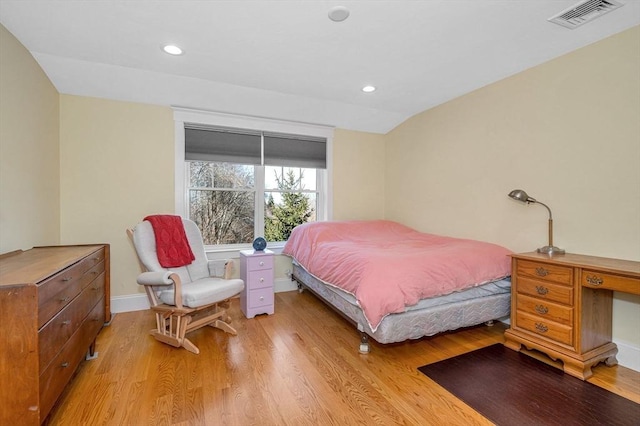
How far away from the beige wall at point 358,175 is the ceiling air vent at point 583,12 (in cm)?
261

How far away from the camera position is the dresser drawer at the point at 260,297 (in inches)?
119

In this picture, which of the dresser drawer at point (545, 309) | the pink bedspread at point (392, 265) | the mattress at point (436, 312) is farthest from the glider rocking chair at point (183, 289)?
the dresser drawer at point (545, 309)

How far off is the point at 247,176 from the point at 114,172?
1452 mm

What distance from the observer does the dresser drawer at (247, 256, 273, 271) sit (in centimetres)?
303

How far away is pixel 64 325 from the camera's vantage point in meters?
1.61

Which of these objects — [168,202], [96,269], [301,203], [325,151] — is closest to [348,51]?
[325,151]

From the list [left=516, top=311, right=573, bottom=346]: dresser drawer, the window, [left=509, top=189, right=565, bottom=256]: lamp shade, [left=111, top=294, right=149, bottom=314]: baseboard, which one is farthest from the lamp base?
[left=111, top=294, right=149, bottom=314]: baseboard

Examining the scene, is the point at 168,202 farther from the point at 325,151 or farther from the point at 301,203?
the point at 325,151

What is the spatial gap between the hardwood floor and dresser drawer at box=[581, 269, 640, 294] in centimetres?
66

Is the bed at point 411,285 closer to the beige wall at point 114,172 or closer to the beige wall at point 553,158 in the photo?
the beige wall at point 553,158

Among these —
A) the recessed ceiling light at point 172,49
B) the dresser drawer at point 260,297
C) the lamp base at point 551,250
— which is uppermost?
the recessed ceiling light at point 172,49

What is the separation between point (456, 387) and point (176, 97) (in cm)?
367

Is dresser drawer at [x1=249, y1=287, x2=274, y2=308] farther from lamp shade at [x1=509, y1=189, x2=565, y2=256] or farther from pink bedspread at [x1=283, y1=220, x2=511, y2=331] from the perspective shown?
lamp shade at [x1=509, y1=189, x2=565, y2=256]

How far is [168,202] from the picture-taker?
10.9 ft
